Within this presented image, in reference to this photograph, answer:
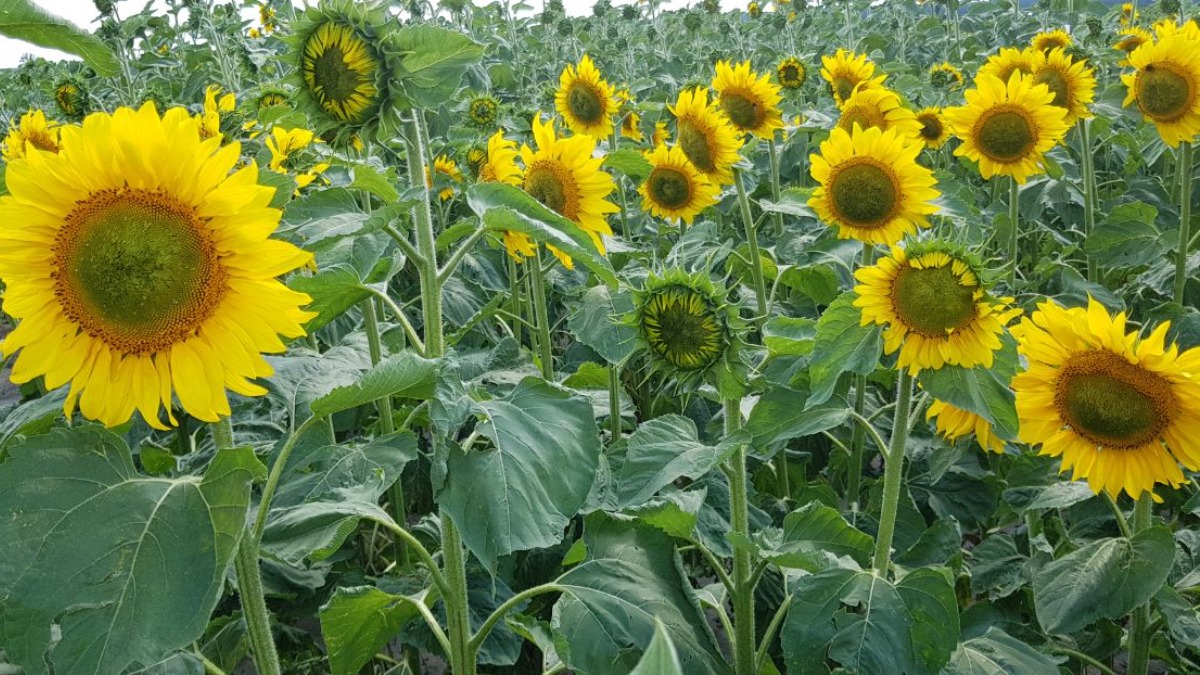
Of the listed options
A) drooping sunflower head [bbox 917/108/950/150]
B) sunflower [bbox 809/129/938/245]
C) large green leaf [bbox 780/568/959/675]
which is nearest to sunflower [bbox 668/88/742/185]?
sunflower [bbox 809/129/938/245]

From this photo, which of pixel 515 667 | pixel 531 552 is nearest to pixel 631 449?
pixel 531 552

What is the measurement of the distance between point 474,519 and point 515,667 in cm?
103

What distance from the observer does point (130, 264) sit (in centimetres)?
114

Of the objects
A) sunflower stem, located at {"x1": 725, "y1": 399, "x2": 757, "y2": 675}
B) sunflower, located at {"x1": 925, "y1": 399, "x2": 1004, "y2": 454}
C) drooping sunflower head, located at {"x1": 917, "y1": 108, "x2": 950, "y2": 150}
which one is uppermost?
drooping sunflower head, located at {"x1": 917, "y1": 108, "x2": 950, "y2": 150}

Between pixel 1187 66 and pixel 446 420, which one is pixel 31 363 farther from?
pixel 1187 66

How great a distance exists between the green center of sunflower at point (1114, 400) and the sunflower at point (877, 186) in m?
0.72

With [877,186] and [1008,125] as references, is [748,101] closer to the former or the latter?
[1008,125]

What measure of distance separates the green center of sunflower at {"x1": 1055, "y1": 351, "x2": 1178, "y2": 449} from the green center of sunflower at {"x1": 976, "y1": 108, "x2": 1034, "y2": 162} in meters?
1.55

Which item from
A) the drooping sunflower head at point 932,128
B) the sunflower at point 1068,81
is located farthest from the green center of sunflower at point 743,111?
the sunflower at point 1068,81

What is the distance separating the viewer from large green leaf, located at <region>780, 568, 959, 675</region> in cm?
145

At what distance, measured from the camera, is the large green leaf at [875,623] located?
145cm

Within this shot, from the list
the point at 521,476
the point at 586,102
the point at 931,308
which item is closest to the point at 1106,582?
the point at 931,308

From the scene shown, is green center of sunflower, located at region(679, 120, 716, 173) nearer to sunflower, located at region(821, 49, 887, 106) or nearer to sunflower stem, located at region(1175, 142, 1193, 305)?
sunflower, located at region(821, 49, 887, 106)

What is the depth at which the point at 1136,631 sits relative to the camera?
185 cm
